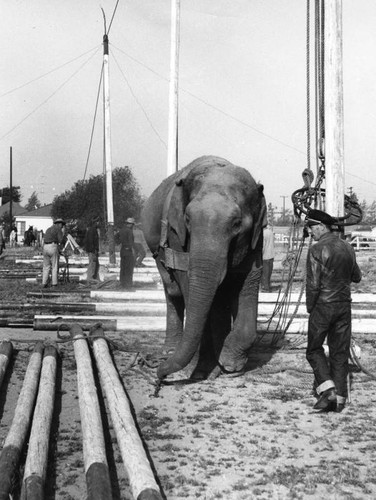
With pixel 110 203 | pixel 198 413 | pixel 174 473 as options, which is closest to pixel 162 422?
pixel 198 413

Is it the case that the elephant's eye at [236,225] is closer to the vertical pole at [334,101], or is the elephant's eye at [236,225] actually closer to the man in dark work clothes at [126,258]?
the vertical pole at [334,101]

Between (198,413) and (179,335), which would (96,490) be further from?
(179,335)

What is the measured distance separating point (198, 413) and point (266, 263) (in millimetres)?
11390

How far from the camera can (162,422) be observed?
794 cm

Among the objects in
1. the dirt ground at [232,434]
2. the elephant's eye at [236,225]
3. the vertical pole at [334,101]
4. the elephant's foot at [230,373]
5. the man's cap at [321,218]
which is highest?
the vertical pole at [334,101]

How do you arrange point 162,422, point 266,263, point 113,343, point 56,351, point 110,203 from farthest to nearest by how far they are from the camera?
point 110,203 → point 266,263 → point 113,343 → point 56,351 → point 162,422

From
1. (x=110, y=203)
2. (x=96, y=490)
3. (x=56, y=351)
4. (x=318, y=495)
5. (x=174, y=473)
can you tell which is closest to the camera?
(x=96, y=490)

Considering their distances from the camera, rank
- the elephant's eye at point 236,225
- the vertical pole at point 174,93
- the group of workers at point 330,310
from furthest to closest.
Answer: the vertical pole at point 174,93, the elephant's eye at point 236,225, the group of workers at point 330,310

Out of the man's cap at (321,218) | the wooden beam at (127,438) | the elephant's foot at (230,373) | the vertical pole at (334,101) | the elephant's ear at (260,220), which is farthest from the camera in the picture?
the vertical pole at (334,101)

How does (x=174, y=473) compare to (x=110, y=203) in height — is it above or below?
below

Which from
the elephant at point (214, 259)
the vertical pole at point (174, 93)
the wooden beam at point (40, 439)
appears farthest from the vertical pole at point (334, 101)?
the vertical pole at point (174, 93)

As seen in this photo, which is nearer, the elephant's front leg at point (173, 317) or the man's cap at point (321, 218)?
the man's cap at point (321, 218)

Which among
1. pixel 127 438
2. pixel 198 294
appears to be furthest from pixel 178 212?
pixel 127 438

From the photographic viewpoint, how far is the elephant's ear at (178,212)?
1006cm
